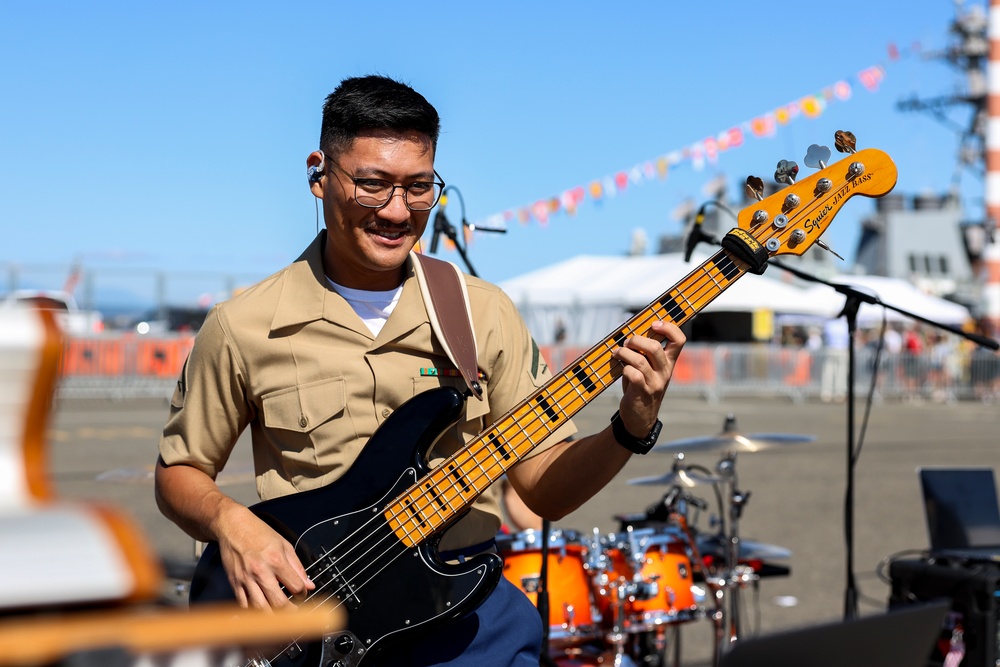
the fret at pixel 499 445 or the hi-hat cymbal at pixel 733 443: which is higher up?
the fret at pixel 499 445

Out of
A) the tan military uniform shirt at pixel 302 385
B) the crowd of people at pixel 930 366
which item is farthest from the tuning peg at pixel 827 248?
the crowd of people at pixel 930 366

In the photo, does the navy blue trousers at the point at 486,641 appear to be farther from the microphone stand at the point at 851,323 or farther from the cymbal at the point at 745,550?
the cymbal at the point at 745,550

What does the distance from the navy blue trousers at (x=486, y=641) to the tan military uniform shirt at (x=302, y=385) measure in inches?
6.6

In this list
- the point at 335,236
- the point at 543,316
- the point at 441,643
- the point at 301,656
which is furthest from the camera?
the point at 543,316

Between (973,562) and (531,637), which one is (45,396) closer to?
(531,637)

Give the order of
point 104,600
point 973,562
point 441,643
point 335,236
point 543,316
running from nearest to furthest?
point 104,600, point 441,643, point 335,236, point 973,562, point 543,316

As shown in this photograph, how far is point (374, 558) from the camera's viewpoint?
2342 millimetres

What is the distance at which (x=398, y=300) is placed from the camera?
265 centimetres

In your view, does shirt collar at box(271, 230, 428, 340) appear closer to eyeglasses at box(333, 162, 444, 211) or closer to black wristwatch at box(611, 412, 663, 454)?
eyeglasses at box(333, 162, 444, 211)

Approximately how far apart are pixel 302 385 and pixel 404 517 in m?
0.40

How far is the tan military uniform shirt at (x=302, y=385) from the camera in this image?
2.50m

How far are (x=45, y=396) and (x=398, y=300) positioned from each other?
1.93m

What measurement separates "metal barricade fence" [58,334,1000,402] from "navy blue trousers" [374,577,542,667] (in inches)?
649

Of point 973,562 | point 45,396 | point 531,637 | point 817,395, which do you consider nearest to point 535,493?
point 531,637
